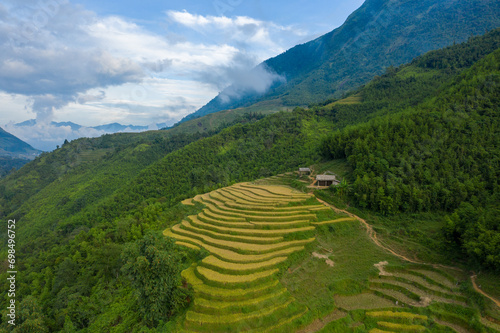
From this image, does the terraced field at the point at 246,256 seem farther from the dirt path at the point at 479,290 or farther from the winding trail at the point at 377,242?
the dirt path at the point at 479,290

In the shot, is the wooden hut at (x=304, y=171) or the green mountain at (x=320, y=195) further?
the wooden hut at (x=304, y=171)

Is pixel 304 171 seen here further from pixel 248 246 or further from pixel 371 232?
pixel 248 246

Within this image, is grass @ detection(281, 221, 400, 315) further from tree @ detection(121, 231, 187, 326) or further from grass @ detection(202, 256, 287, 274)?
tree @ detection(121, 231, 187, 326)

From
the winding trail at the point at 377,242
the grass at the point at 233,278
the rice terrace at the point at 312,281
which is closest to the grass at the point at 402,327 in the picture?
the rice terrace at the point at 312,281

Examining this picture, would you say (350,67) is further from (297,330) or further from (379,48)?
(297,330)

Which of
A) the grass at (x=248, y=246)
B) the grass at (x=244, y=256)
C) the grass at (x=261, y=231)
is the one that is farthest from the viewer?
the grass at (x=261, y=231)

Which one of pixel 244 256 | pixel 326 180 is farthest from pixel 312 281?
pixel 326 180

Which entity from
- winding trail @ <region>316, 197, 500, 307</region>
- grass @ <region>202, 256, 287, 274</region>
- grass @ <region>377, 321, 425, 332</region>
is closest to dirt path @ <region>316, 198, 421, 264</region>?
winding trail @ <region>316, 197, 500, 307</region>
